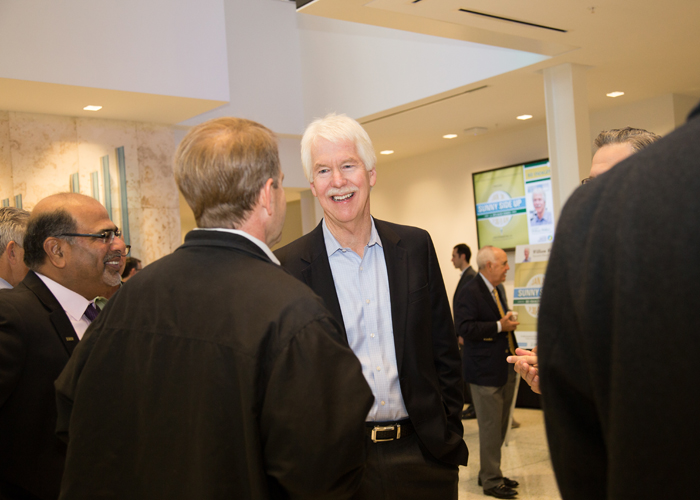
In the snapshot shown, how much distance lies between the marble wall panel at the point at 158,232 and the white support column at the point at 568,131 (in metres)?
4.53

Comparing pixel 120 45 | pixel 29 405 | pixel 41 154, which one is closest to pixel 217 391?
pixel 29 405

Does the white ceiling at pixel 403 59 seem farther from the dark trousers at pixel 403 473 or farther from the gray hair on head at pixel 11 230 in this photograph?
the dark trousers at pixel 403 473

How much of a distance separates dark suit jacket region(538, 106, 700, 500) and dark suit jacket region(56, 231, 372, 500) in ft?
2.01

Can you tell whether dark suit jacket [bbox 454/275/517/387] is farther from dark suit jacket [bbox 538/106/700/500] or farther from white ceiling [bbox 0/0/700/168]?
dark suit jacket [bbox 538/106/700/500]

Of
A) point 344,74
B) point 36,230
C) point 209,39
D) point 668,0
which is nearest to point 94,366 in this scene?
point 36,230

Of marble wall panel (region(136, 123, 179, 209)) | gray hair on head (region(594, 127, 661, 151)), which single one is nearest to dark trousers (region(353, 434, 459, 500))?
gray hair on head (region(594, 127, 661, 151))

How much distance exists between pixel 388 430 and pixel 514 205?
7551 millimetres

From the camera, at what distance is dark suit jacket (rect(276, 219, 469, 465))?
206 centimetres

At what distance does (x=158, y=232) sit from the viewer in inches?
305

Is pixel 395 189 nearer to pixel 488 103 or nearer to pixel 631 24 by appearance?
pixel 488 103

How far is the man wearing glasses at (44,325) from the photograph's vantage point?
1.84 metres

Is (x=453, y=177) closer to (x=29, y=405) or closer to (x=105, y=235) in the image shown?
(x=105, y=235)

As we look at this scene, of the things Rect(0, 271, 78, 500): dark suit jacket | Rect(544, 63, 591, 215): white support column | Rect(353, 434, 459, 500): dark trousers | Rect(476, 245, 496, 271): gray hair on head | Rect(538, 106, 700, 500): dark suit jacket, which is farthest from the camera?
Rect(544, 63, 591, 215): white support column

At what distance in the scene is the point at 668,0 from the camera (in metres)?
4.68
